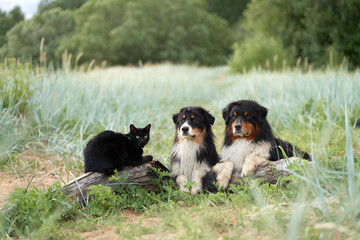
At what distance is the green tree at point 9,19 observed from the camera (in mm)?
8641

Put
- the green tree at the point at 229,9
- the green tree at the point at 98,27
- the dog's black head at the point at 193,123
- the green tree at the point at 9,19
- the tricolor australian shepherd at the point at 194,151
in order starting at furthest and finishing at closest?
the green tree at the point at 229,9 < the green tree at the point at 98,27 < the green tree at the point at 9,19 < the tricolor australian shepherd at the point at 194,151 < the dog's black head at the point at 193,123

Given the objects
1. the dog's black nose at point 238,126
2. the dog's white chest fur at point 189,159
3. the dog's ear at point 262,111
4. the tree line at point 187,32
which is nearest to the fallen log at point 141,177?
the dog's white chest fur at point 189,159

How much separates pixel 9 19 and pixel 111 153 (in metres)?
6.84

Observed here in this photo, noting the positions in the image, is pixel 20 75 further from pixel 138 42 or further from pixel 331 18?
pixel 138 42

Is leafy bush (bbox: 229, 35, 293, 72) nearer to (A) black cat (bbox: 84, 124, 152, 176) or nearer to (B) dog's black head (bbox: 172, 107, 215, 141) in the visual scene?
(B) dog's black head (bbox: 172, 107, 215, 141)

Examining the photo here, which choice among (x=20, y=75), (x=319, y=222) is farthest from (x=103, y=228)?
(x=20, y=75)

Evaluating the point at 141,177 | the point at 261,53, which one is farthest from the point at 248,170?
the point at 261,53

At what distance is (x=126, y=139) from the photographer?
4.30 m

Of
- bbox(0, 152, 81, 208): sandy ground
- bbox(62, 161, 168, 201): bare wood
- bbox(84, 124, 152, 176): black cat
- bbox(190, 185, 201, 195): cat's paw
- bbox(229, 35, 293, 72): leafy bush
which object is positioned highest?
bbox(229, 35, 293, 72): leafy bush

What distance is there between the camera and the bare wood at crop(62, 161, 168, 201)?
3.93m

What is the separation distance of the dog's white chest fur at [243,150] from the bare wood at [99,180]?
1.01 m

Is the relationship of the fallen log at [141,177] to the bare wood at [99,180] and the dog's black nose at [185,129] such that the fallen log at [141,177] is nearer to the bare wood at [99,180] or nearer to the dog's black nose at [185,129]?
the bare wood at [99,180]

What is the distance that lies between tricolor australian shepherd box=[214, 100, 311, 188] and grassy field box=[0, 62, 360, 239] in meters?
0.33

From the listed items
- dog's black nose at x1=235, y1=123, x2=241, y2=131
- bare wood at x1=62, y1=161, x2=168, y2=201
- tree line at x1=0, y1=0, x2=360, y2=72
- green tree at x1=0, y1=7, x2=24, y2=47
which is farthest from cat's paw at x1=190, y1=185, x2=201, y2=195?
green tree at x1=0, y1=7, x2=24, y2=47
